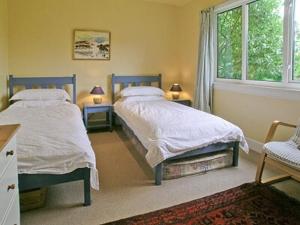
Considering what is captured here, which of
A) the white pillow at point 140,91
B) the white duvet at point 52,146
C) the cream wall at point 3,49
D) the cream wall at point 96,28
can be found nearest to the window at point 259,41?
the white pillow at point 140,91

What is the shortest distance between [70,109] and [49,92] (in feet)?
2.31

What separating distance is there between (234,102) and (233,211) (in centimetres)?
205

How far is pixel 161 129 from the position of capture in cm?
246

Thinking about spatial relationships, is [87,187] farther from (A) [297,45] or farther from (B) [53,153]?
(A) [297,45]

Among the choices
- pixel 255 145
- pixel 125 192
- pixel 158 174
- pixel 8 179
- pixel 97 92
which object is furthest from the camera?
pixel 97 92

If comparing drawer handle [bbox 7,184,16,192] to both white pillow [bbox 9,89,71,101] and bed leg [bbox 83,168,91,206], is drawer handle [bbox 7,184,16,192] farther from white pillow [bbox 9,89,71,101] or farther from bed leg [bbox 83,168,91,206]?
white pillow [bbox 9,89,71,101]

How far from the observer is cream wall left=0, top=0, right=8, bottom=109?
3.54 meters

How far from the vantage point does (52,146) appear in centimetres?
197

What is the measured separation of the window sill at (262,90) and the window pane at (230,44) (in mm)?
194

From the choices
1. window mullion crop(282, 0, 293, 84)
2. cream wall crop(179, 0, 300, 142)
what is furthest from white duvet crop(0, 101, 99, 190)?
window mullion crop(282, 0, 293, 84)

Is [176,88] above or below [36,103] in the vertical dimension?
above

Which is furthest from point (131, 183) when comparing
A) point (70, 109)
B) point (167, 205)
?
point (70, 109)

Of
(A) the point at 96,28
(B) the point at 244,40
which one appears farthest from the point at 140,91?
(B) the point at 244,40

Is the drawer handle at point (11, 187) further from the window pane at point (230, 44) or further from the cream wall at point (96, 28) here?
the window pane at point (230, 44)
